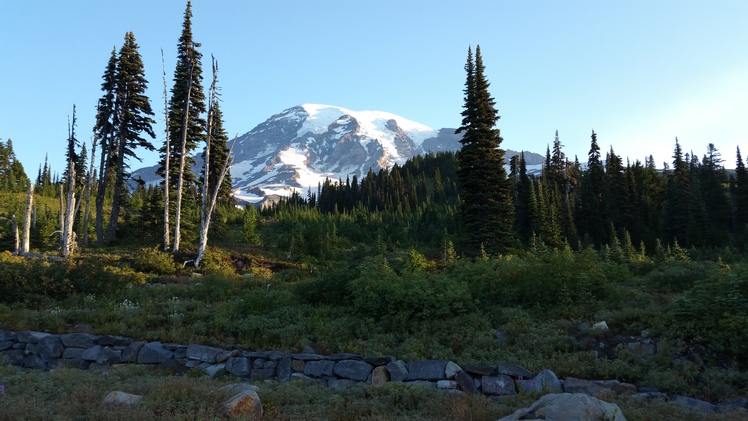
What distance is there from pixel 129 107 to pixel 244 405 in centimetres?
3169

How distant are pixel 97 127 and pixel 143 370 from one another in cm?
2579

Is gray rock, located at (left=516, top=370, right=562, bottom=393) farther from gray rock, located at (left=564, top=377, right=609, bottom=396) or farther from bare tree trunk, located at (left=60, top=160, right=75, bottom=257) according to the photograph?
bare tree trunk, located at (left=60, top=160, right=75, bottom=257)

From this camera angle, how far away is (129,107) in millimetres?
30984

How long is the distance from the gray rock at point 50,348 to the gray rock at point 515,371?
9.22m

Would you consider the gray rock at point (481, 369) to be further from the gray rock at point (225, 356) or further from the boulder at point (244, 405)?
the gray rock at point (225, 356)

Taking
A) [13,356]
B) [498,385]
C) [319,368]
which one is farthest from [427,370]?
[13,356]

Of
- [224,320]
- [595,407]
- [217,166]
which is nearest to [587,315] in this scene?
[595,407]

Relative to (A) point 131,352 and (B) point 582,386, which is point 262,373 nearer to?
(A) point 131,352

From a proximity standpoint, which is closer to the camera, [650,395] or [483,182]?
[650,395]

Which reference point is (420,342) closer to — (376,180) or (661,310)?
(661,310)

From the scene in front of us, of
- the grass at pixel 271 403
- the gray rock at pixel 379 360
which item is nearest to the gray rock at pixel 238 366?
the grass at pixel 271 403

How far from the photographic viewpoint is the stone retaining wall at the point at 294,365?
6.73m

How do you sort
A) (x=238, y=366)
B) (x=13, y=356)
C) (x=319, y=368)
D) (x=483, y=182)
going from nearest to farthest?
(x=319, y=368), (x=238, y=366), (x=13, y=356), (x=483, y=182)

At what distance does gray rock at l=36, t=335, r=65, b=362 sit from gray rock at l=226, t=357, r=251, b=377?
4039 millimetres
